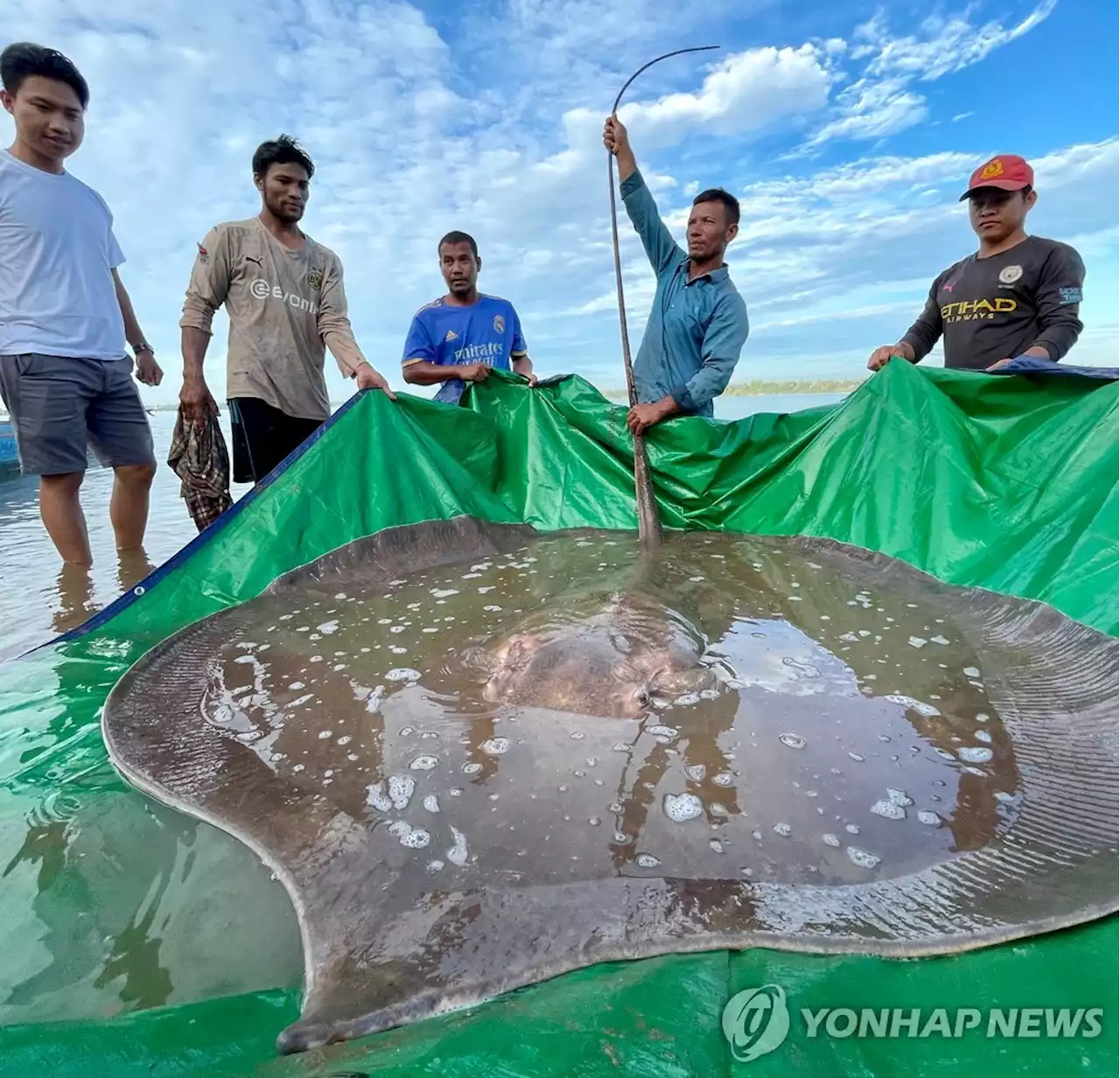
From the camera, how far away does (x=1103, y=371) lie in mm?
2906

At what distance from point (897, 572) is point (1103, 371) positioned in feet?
4.05

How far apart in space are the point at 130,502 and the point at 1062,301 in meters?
5.32

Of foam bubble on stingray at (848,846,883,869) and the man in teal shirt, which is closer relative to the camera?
foam bubble on stingray at (848,846,883,869)

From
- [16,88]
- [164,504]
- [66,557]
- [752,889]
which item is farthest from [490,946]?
[164,504]

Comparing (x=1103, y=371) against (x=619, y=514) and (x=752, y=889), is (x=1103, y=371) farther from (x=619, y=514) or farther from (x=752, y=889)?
(x=752, y=889)

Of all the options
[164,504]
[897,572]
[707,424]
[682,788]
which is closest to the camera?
[682,788]

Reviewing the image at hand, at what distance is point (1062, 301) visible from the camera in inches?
139

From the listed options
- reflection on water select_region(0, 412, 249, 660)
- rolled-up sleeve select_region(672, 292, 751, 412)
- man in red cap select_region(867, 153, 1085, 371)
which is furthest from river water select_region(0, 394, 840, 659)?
man in red cap select_region(867, 153, 1085, 371)

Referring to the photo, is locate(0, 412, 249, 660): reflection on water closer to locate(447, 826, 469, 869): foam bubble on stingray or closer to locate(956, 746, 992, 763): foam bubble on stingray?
locate(447, 826, 469, 869): foam bubble on stingray

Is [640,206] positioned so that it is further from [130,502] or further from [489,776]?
[489,776]

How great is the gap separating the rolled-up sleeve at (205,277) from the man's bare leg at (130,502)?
884 millimetres

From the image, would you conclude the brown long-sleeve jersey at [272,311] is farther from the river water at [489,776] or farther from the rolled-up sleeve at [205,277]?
the river water at [489,776]

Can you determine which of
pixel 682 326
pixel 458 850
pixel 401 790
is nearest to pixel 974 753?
pixel 458 850

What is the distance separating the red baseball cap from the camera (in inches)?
145
